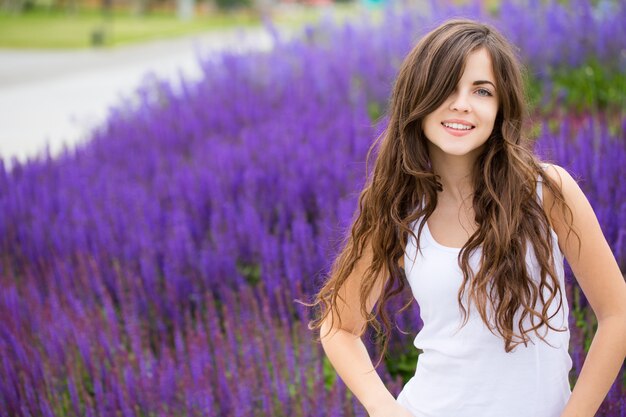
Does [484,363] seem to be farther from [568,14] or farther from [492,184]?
[568,14]

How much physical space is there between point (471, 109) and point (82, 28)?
27.6 metres

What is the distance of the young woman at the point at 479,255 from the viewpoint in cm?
159

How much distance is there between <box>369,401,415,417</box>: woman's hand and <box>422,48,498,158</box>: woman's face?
53 centimetres

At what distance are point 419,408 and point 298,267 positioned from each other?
1.32 meters

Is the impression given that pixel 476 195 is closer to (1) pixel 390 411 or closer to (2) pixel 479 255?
(2) pixel 479 255

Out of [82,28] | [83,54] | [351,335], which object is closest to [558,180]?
[351,335]

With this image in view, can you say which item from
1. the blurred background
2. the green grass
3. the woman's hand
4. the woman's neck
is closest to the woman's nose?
the woman's neck

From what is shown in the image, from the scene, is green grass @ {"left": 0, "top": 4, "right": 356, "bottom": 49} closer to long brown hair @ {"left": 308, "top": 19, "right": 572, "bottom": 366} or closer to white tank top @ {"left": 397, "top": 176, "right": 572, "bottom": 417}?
long brown hair @ {"left": 308, "top": 19, "right": 572, "bottom": 366}

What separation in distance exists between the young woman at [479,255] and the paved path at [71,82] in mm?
3644

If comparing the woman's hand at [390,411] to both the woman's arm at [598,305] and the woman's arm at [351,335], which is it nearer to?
the woman's arm at [351,335]

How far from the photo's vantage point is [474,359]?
164cm

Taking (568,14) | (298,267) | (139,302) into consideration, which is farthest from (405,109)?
(568,14)

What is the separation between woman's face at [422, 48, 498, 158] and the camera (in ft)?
5.43

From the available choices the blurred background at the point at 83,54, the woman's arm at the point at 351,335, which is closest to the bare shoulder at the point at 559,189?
the woman's arm at the point at 351,335
